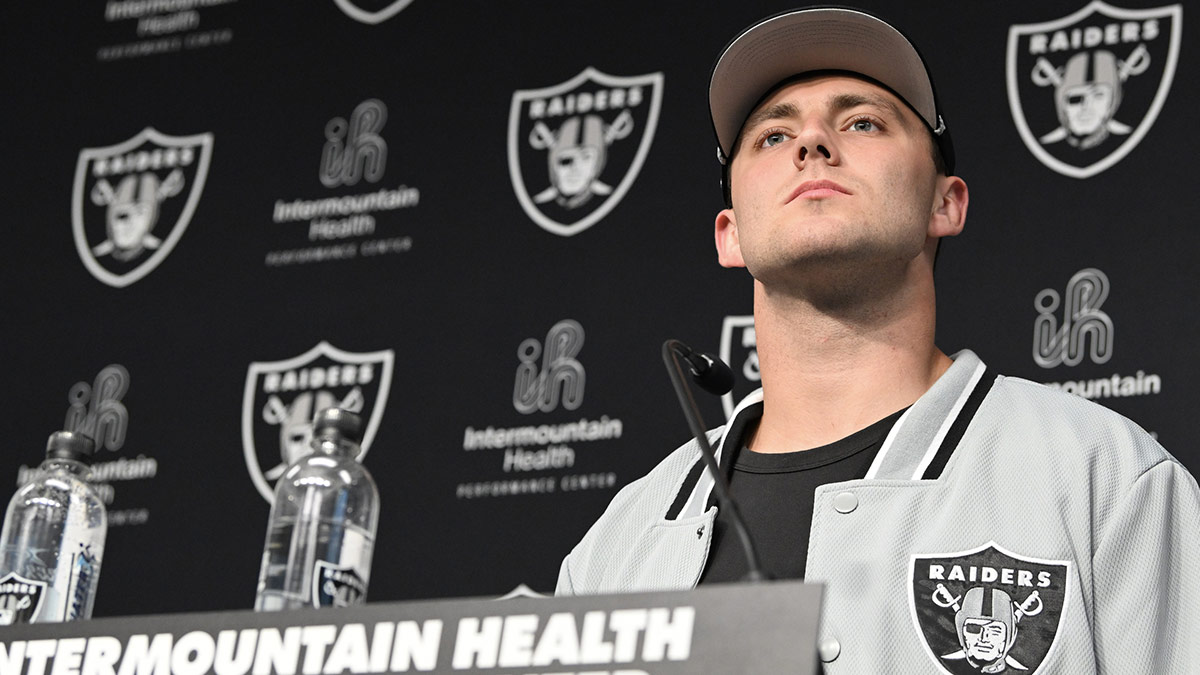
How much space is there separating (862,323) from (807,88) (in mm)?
319

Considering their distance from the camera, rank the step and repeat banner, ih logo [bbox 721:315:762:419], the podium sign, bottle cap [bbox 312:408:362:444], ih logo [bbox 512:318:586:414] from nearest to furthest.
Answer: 1. the podium sign
2. bottle cap [bbox 312:408:362:444]
3. the step and repeat banner
4. ih logo [bbox 721:315:762:419]
5. ih logo [bbox 512:318:586:414]

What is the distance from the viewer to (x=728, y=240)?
207 centimetres

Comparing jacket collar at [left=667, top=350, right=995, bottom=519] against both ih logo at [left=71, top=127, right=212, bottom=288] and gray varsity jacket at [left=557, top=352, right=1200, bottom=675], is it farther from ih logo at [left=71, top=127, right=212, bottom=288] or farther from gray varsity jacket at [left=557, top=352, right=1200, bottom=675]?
ih logo at [left=71, top=127, right=212, bottom=288]

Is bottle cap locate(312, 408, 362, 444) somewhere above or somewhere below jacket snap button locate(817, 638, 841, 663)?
above

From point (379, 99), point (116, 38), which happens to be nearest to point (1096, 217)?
point (379, 99)

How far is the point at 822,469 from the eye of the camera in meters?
1.75

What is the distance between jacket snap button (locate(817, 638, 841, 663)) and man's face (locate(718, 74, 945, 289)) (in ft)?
1.54

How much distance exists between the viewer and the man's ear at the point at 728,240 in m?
2.05

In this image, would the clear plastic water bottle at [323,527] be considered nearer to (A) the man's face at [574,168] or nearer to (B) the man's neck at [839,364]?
(B) the man's neck at [839,364]

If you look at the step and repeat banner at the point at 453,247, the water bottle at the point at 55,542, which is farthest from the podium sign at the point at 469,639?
the step and repeat banner at the point at 453,247

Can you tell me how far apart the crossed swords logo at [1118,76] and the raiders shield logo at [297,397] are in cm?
120

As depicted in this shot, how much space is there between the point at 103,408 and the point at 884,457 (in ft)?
6.03

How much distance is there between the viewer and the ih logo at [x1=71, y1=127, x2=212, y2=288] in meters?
3.18

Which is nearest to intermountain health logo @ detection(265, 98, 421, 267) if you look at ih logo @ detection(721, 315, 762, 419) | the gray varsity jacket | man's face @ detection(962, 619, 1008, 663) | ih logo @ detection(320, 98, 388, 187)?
ih logo @ detection(320, 98, 388, 187)
